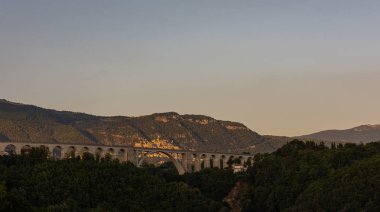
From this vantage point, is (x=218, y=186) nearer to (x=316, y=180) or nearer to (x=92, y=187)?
(x=316, y=180)

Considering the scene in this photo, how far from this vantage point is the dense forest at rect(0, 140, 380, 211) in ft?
328

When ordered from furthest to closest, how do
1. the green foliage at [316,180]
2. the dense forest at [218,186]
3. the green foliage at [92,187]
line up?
the green foliage at [92,187]
the dense forest at [218,186]
the green foliage at [316,180]

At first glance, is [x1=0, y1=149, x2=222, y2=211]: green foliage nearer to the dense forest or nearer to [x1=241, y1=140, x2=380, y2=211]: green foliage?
the dense forest

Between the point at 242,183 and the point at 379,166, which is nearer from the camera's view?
the point at 379,166

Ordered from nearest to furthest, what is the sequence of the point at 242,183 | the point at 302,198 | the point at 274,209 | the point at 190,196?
the point at 302,198, the point at 274,209, the point at 190,196, the point at 242,183

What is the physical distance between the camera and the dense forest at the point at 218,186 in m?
99.9

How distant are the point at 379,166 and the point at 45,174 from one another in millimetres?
53324

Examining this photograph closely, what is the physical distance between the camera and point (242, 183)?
429 feet

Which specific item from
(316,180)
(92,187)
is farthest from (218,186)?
(92,187)

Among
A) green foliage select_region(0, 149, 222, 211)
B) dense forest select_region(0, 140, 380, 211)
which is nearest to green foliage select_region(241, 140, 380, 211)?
dense forest select_region(0, 140, 380, 211)

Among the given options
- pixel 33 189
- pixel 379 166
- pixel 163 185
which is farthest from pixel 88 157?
pixel 379 166

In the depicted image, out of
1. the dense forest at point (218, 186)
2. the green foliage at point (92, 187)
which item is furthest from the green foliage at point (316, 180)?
the green foliage at point (92, 187)

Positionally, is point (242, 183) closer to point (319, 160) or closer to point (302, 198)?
point (319, 160)

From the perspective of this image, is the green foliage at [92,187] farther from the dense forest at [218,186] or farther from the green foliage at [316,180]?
the green foliage at [316,180]
